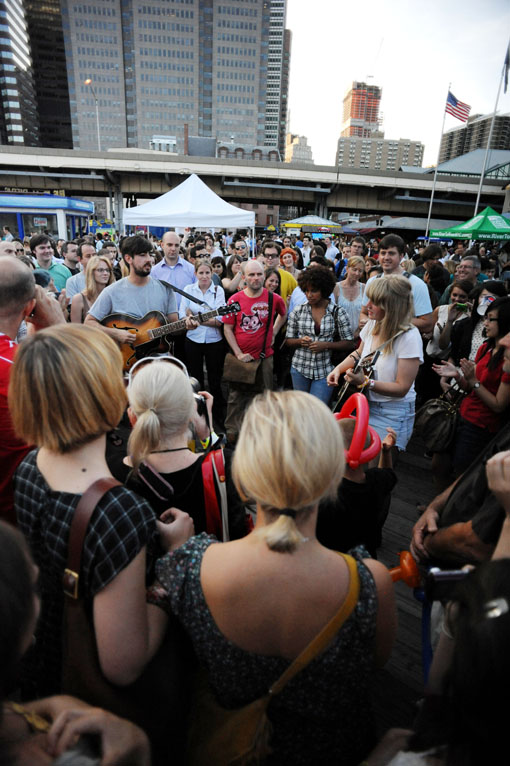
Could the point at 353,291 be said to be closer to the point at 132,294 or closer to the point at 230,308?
the point at 230,308

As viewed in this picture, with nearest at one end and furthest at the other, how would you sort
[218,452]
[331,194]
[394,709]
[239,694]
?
[239,694] → [218,452] → [394,709] → [331,194]

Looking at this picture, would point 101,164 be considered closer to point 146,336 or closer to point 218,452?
point 146,336

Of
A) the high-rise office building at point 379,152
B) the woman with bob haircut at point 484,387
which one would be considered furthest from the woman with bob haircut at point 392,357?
the high-rise office building at point 379,152

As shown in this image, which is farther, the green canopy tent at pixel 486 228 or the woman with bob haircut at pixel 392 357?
the green canopy tent at pixel 486 228

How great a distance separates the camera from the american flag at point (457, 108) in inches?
749

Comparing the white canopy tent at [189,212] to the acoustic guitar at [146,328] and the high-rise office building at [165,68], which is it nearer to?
the acoustic guitar at [146,328]

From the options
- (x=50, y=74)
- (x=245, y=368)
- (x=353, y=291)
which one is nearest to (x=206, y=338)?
(x=245, y=368)

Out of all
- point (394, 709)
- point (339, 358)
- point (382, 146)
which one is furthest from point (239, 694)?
point (382, 146)

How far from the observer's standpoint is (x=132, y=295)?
4371 millimetres

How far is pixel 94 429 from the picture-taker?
46.9 inches

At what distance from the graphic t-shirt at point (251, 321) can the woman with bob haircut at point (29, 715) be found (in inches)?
158

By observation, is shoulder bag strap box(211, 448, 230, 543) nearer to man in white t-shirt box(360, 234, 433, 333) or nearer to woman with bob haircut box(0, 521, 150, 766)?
woman with bob haircut box(0, 521, 150, 766)

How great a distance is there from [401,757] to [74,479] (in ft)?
3.46

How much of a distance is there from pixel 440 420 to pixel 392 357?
78cm
